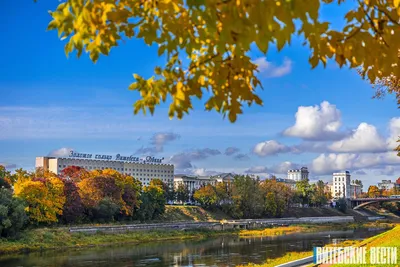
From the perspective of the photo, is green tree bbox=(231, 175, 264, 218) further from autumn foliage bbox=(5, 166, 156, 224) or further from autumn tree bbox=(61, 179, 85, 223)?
autumn tree bbox=(61, 179, 85, 223)

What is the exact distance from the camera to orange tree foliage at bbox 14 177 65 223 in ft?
Result: 158

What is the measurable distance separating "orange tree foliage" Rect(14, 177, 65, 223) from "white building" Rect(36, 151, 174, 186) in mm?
75748

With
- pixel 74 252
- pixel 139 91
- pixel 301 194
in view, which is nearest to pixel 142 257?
pixel 74 252

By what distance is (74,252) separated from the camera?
40.4m

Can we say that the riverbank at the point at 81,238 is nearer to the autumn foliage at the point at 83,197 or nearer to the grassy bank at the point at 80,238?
the grassy bank at the point at 80,238

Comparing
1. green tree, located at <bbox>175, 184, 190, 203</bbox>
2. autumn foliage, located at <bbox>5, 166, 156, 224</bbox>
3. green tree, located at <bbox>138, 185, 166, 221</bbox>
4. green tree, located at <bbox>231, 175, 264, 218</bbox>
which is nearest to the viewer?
autumn foliage, located at <bbox>5, 166, 156, 224</bbox>

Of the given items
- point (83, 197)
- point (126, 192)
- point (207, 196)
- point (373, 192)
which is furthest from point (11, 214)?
point (373, 192)

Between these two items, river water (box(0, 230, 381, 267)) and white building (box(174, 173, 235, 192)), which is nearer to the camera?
river water (box(0, 230, 381, 267))

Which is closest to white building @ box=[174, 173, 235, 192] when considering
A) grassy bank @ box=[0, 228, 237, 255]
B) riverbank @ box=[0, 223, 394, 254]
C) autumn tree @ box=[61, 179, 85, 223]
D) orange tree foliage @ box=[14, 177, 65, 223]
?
riverbank @ box=[0, 223, 394, 254]

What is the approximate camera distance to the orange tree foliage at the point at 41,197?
158 ft

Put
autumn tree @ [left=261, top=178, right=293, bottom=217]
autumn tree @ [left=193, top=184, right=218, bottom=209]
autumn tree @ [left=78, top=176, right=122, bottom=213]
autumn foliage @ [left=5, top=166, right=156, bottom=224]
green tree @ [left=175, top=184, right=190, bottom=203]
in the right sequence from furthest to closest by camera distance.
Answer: green tree @ [left=175, top=184, right=190, bottom=203], autumn tree @ [left=261, top=178, right=293, bottom=217], autumn tree @ [left=193, top=184, right=218, bottom=209], autumn tree @ [left=78, top=176, right=122, bottom=213], autumn foliage @ [left=5, top=166, right=156, bottom=224]

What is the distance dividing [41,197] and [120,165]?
313 ft

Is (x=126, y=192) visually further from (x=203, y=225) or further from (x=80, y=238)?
(x=80, y=238)

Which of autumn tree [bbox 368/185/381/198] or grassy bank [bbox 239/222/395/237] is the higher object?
autumn tree [bbox 368/185/381/198]
